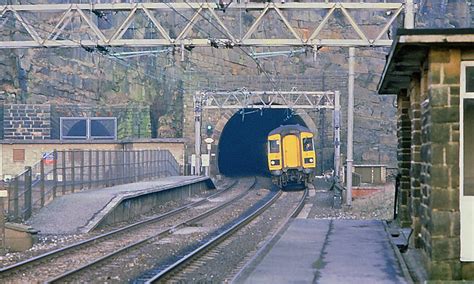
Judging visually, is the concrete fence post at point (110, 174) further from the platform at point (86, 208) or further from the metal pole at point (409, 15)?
the metal pole at point (409, 15)

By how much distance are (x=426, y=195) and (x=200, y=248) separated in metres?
7.48

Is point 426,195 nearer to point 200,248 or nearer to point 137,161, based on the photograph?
point 200,248

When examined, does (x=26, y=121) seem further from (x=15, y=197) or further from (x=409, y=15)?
(x=409, y=15)

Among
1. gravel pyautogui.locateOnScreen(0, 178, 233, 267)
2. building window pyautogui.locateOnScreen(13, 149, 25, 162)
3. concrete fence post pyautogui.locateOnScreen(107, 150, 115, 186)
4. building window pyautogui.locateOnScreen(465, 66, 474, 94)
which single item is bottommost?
gravel pyautogui.locateOnScreen(0, 178, 233, 267)

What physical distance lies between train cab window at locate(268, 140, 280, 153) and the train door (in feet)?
1.22

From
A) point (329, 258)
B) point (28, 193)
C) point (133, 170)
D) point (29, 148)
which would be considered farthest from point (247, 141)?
point (329, 258)

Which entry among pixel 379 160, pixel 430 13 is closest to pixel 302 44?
pixel 379 160

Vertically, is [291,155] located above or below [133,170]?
above

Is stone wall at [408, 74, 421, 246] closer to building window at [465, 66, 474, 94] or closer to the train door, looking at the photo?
building window at [465, 66, 474, 94]

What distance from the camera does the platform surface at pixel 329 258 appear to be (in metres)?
9.84

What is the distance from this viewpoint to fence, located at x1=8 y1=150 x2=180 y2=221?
19922 millimetres

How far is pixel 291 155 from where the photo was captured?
41406 millimetres

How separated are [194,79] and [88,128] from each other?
7293 mm

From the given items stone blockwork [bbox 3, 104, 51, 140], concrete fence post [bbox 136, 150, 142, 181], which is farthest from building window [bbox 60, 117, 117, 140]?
concrete fence post [bbox 136, 150, 142, 181]
